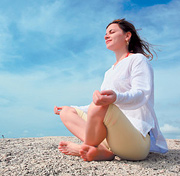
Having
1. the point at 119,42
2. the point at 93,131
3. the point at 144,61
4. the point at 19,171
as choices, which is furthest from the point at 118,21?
the point at 19,171

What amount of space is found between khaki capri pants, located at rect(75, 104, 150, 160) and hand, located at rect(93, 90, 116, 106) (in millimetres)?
110

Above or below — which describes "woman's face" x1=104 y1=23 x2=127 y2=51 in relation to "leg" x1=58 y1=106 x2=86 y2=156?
above

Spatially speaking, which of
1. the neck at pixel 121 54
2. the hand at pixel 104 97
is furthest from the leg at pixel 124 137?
the neck at pixel 121 54

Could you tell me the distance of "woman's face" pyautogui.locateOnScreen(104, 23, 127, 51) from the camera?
8.83 feet

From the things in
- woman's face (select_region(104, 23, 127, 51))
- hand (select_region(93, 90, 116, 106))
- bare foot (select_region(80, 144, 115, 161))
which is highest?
woman's face (select_region(104, 23, 127, 51))

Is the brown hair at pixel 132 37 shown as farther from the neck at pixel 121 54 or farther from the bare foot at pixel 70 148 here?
the bare foot at pixel 70 148

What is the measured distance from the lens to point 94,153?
2.29 metres

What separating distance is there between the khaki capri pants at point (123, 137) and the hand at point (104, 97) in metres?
0.11

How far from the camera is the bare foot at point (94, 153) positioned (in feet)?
7.44

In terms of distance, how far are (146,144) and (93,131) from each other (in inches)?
24.2

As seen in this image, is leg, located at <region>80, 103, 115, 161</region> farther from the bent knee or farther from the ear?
the ear

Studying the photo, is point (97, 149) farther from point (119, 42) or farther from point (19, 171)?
point (119, 42)

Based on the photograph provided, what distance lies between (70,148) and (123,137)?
2.42 ft

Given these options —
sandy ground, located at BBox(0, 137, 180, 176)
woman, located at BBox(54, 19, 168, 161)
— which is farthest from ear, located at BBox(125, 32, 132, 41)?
sandy ground, located at BBox(0, 137, 180, 176)
